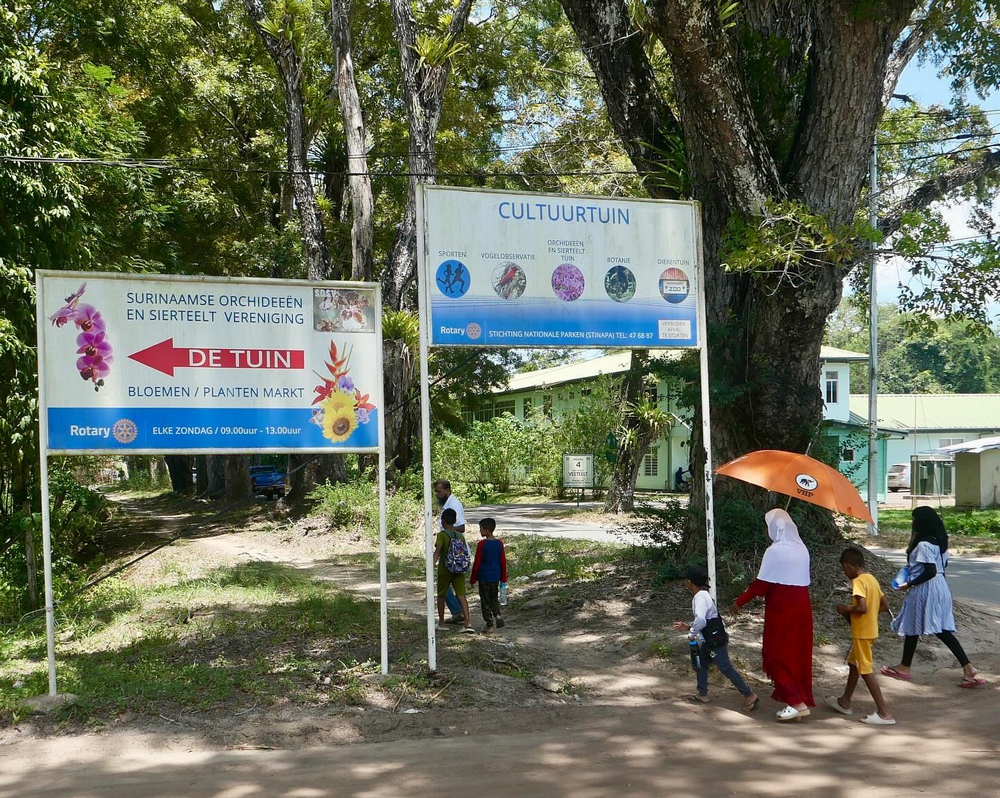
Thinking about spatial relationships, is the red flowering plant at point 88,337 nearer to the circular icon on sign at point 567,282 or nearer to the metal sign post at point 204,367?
the metal sign post at point 204,367

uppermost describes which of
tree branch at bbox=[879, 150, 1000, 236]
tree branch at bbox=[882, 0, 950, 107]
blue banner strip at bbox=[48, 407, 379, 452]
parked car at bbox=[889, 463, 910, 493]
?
tree branch at bbox=[882, 0, 950, 107]

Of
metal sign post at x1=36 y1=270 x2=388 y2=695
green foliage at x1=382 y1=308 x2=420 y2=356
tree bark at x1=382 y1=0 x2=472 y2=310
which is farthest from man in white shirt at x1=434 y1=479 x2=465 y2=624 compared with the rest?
tree bark at x1=382 y1=0 x2=472 y2=310

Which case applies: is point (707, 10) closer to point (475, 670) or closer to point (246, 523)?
point (475, 670)

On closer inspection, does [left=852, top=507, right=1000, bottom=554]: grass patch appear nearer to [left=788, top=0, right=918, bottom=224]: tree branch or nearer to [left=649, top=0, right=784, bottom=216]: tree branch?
[left=788, top=0, right=918, bottom=224]: tree branch

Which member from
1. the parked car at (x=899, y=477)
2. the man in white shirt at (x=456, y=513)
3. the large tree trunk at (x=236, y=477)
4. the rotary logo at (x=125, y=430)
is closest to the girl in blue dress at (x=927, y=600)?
the man in white shirt at (x=456, y=513)

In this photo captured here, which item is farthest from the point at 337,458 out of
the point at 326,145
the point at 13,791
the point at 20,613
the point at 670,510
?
the point at 13,791

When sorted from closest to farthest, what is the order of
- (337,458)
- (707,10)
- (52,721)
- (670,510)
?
(52,721) < (707,10) < (670,510) < (337,458)

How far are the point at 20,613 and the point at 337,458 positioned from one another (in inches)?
473

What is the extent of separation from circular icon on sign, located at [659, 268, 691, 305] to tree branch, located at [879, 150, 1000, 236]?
9.18 metres

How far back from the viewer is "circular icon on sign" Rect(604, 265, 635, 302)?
789 cm

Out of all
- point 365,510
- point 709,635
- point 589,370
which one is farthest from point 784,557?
point 589,370

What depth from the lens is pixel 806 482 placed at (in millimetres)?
6656

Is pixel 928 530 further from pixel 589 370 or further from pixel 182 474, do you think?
pixel 182 474

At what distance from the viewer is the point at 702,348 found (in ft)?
26.6
